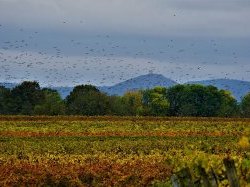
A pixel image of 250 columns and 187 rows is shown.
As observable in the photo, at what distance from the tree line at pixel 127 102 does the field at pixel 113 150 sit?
41.9 metres

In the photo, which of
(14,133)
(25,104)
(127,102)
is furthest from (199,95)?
(14,133)

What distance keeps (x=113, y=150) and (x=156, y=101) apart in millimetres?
95296

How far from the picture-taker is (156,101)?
127 m

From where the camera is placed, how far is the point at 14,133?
139ft

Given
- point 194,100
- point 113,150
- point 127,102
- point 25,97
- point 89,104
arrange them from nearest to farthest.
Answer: point 113,150
point 89,104
point 25,97
point 194,100
point 127,102

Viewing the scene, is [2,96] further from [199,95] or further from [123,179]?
[123,179]

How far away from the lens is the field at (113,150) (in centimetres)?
1806

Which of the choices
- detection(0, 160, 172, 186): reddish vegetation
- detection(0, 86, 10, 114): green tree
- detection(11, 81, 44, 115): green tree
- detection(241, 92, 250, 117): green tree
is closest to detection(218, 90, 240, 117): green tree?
detection(241, 92, 250, 117): green tree

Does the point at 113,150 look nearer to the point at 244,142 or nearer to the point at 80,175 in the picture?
the point at 80,175

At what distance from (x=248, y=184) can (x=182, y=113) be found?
108259 millimetres

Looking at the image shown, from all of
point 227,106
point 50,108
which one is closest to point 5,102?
point 50,108

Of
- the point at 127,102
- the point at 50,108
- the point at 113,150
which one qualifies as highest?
the point at 127,102

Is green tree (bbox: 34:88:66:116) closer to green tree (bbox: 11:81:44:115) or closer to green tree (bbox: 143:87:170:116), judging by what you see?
green tree (bbox: 11:81:44:115)

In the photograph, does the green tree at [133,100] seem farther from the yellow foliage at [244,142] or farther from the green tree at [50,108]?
the yellow foliage at [244,142]
